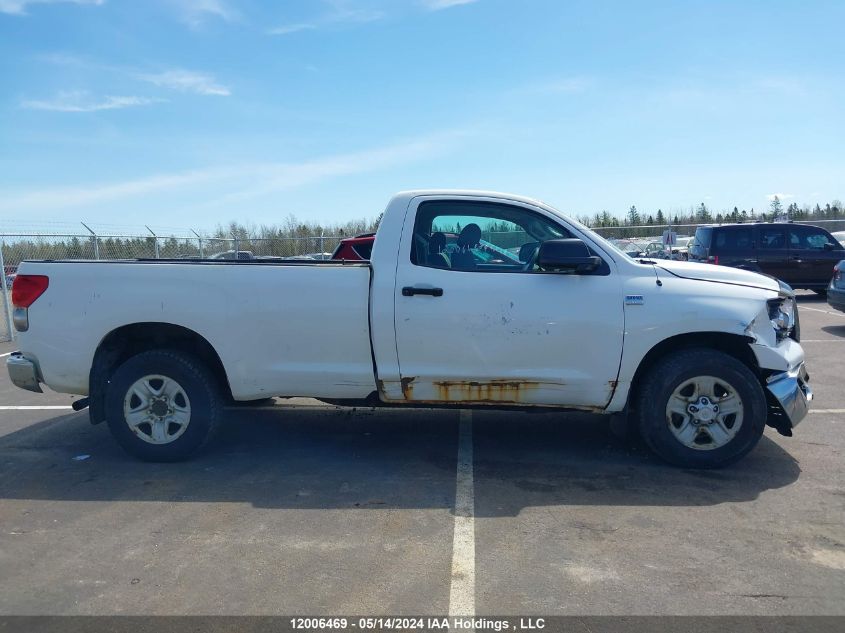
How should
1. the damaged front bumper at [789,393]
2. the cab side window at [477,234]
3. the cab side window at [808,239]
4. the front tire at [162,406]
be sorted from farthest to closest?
the cab side window at [808,239] < the front tire at [162,406] < the cab side window at [477,234] < the damaged front bumper at [789,393]

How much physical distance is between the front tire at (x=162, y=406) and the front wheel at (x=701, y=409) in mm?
3270

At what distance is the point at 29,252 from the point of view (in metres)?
14.5

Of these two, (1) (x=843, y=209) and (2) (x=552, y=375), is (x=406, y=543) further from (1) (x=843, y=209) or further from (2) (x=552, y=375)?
(1) (x=843, y=209)

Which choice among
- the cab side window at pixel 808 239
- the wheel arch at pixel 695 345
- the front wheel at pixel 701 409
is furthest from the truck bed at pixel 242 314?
the cab side window at pixel 808 239

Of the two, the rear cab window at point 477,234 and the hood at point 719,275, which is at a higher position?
the rear cab window at point 477,234

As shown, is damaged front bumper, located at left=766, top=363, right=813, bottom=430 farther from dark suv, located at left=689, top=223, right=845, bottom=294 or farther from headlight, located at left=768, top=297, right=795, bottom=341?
dark suv, located at left=689, top=223, right=845, bottom=294

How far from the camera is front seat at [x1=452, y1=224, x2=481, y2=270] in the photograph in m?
5.08

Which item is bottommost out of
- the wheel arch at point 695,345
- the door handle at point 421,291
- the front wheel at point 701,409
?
the front wheel at point 701,409

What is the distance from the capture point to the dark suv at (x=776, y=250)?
16922 millimetres

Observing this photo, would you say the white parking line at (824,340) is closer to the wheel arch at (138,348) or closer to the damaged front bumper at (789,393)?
the damaged front bumper at (789,393)

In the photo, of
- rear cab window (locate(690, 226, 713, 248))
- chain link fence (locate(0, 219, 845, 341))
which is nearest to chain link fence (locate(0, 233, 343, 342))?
chain link fence (locate(0, 219, 845, 341))

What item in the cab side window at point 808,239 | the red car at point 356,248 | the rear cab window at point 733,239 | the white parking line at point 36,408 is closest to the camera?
the white parking line at point 36,408

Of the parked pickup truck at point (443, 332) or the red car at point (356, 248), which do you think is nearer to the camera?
the parked pickup truck at point (443, 332)

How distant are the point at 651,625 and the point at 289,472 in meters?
2.86
